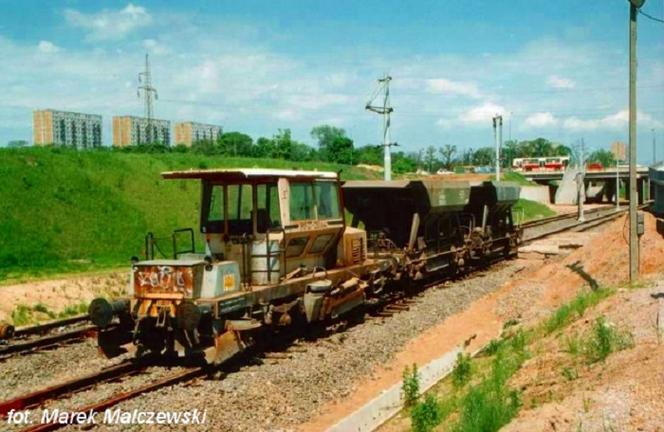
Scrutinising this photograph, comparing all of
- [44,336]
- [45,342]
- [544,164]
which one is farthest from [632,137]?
[544,164]

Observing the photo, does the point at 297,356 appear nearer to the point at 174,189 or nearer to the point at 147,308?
the point at 147,308

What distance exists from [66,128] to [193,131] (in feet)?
115

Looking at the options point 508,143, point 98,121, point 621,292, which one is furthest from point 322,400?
point 508,143

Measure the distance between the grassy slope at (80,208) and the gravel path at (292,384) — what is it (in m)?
11.6

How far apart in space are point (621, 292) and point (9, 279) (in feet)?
50.3

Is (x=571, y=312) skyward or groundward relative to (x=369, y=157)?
groundward

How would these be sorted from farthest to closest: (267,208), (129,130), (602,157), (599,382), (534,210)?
(602,157)
(129,130)
(534,210)
(267,208)
(599,382)

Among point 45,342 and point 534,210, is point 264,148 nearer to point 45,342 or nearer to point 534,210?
point 534,210

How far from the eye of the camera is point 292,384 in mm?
9461

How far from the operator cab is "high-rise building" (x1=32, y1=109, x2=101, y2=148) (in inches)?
2531

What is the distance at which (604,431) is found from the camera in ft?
17.0

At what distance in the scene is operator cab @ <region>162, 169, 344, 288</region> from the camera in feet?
35.8

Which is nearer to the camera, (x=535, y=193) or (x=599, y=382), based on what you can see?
(x=599, y=382)

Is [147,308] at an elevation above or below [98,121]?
below
